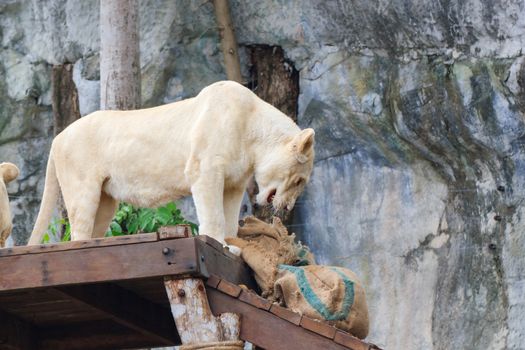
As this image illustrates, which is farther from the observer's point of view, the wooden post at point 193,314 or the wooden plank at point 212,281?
the wooden plank at point 212,281

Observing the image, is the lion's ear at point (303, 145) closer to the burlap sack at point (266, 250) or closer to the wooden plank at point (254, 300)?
the burlap sack at point (266, 250)

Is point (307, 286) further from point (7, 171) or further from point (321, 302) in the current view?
point (7, 171)

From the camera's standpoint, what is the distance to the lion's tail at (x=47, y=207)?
312 inches

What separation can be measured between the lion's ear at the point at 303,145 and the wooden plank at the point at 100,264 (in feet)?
5.56

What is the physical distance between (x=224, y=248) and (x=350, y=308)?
71 centimetres

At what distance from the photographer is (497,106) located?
1097cm

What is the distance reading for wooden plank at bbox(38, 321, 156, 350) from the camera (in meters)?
7.79

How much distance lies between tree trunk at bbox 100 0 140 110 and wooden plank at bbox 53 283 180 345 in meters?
3.45

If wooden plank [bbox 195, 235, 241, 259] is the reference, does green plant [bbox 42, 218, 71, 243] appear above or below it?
above

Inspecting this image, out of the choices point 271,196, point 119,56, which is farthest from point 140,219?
point 271,196

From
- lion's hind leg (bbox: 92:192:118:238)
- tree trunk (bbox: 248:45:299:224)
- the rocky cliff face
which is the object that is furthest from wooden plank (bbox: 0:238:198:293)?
tree trunk (bbox: 248:45:299:224)

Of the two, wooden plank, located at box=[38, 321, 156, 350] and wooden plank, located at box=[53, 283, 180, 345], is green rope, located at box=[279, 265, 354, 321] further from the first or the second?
wooden plank, located at box=[38, 321, 156, 350]

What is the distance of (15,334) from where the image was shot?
7.52 m

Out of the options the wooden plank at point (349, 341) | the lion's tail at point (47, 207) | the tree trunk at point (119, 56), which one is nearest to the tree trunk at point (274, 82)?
the tree trunk at point (119, 56)
